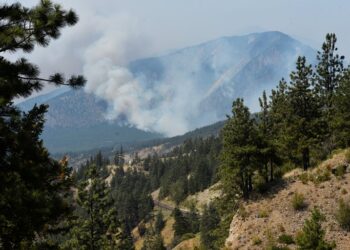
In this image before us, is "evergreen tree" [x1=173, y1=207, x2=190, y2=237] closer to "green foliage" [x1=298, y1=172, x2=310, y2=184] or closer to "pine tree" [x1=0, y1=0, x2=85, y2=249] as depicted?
"green foliage" [x1=298, y1=172, x2=310, y2=184]

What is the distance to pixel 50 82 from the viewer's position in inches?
641

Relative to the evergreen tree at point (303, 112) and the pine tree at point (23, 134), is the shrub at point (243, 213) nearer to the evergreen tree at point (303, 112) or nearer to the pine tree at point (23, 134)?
the evergreen tree at point (303, 112)

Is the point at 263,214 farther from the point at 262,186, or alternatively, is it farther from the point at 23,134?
the point at 23,134

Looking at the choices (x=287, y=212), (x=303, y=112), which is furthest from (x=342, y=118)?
(x=287, y=212)

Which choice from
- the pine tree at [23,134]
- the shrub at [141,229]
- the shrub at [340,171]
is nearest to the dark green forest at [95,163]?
the pine tree at [23,134]

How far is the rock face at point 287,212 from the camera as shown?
36.0 meters

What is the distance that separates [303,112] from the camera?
48.1m

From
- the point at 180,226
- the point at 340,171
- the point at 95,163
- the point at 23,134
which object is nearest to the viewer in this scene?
the point at 23,134

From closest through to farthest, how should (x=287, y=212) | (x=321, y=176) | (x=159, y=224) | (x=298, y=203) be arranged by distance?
(x=298, y=203) < (x=287, y=212) < (x=321, y=176) < (x=159, y=224)

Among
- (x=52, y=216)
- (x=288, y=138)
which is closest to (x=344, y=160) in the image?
(x=288, y=138)

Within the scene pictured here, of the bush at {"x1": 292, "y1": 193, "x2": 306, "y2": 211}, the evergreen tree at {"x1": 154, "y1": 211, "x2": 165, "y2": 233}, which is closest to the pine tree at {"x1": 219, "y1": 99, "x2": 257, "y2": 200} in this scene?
the bush at {"x1": 292, "y1": 193, "x2": 306, "y2": 211}

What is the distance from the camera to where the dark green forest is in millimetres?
15234

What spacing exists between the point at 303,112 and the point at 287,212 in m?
14.1

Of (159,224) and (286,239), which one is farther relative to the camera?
(159,224)
